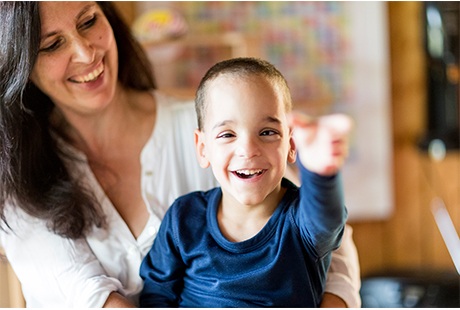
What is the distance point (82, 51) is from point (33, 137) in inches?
5.5

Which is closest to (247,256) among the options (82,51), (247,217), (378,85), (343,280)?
(247,217)

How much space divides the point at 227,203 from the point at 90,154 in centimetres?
25

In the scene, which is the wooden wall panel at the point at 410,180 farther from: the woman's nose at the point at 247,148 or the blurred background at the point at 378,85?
the woman's nose at the point at 247,148

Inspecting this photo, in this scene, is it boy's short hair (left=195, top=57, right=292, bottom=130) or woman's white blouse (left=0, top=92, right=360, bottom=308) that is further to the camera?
woman's white blouse (left=0, top=92, right=360, bottom=308)

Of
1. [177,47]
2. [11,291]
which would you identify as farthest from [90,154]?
[177,47]

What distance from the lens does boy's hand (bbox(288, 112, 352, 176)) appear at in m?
0.48

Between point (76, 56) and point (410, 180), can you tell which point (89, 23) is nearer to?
point (76, 56)

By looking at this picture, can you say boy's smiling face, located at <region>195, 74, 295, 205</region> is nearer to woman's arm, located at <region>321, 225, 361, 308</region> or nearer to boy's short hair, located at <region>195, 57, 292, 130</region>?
boy's short hair, located at <region>195, 57, 292, 130</region>

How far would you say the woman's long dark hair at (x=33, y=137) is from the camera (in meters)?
0.70

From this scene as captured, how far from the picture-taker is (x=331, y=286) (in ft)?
2.44

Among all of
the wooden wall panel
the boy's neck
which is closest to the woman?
the boy's neck

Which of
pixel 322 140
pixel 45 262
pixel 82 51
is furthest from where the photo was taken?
pixel 45 262

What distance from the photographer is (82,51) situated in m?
0.70

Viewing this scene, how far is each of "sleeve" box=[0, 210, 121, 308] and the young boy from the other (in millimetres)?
84
